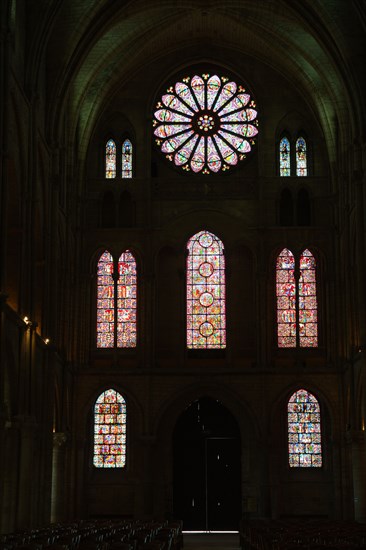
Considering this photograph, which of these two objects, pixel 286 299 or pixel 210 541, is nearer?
pixel 210 541

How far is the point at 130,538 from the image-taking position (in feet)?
74.4

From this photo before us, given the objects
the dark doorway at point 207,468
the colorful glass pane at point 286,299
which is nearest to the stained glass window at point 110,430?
the dark doorway at point 207,468

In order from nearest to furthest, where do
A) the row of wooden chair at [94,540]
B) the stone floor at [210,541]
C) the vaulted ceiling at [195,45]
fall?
the row of wooden chair at [94,540] < the stone floor at [210,541] < the vaulted ceiling at [195,45]

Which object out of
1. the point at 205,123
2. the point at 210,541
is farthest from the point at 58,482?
the point at 205,123

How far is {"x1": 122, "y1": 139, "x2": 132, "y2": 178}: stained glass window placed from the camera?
47469 mm

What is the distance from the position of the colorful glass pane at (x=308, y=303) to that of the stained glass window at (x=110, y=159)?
10.0 meters

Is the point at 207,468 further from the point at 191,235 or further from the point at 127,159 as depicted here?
the point at 127,159

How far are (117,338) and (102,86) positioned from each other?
38.8ft

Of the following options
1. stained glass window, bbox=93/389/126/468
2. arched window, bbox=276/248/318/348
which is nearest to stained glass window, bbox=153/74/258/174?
arched window, bbox=276/248/318/348

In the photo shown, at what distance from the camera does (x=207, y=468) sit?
4606 centimetres

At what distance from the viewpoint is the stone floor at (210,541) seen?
35188mm

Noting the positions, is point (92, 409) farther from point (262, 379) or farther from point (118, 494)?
point (262, 379)

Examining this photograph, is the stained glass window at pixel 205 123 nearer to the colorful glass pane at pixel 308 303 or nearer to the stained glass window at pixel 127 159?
the stained glass window at pixel 127 159

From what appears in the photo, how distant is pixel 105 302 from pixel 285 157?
1123cm
